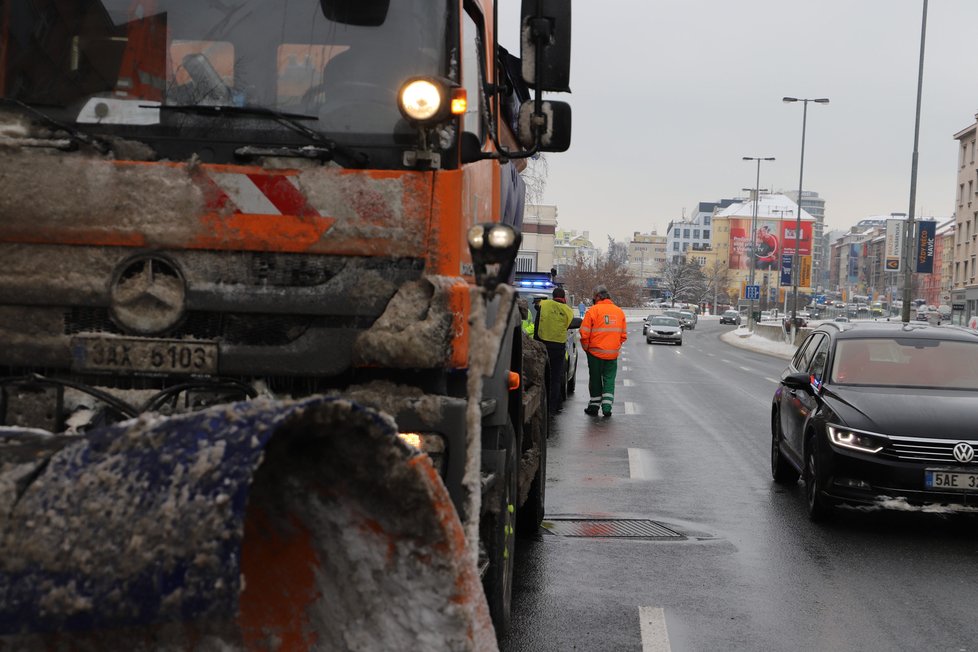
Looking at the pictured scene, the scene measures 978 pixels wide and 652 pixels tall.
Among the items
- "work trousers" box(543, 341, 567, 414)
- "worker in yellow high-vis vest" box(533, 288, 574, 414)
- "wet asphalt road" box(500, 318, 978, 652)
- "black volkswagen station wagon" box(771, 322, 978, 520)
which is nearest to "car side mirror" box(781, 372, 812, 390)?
"black volkswagen station wagon" box(771, 322, 978, 520)

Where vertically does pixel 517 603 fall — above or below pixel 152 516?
below

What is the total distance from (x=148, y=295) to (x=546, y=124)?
164cm

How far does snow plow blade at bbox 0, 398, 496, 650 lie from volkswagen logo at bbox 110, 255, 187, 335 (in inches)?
59.7

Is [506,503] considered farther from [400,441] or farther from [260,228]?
[400,441]

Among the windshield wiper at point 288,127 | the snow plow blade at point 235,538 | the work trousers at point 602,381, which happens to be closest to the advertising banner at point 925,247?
the work trousers at point 602,381

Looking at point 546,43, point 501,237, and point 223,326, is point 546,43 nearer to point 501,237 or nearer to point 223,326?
point 501,237

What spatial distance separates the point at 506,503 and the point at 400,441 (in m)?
2.68

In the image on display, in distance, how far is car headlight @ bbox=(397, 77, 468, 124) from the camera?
3.92 meters

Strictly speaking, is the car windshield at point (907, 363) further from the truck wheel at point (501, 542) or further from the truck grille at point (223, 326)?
the truck grille at point (223, 326)

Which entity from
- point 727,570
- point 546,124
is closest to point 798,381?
point 727,570

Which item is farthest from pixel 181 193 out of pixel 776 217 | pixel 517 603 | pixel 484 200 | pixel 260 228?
pixel 776 217

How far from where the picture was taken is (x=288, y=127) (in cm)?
400

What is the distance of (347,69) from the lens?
4109 millimetres

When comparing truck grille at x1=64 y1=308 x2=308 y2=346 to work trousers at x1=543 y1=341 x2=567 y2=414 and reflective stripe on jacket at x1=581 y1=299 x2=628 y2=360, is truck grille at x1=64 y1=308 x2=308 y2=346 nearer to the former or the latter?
work trousers at x1=543 y1=341 x2=567 y2=414
